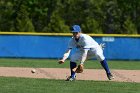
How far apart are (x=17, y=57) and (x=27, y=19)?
8064mm

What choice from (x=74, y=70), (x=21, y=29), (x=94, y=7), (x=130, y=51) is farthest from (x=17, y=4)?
(x=74, y=70)

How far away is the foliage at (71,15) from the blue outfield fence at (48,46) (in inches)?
277

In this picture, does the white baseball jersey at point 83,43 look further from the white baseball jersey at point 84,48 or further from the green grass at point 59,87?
the green grass at point 59,87

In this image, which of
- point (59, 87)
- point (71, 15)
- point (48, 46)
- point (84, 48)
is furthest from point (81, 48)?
point (71, 15)

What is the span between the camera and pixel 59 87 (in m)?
11.2

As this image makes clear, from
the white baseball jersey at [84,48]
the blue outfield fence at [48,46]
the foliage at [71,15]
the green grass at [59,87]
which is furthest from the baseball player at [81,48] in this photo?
the foliage at [71,15]

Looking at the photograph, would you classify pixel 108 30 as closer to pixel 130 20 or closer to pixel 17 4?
pixel 130 20

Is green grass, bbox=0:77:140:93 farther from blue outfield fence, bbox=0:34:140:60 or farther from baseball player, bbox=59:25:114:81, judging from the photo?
blue outfield fence, bbox=0:34:140:60

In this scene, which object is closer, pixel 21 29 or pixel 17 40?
pixel 17 40

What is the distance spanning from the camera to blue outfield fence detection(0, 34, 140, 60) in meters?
27.5

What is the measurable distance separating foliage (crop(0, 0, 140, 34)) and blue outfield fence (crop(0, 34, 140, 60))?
7.03 metres

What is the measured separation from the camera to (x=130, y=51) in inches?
1089

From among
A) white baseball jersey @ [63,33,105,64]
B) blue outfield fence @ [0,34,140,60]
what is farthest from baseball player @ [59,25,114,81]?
blue outfield fence @ [0,34,140,60]

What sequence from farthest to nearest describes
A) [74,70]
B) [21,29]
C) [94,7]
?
1. [94,7]
2. [21,29]
3. [74,70]
